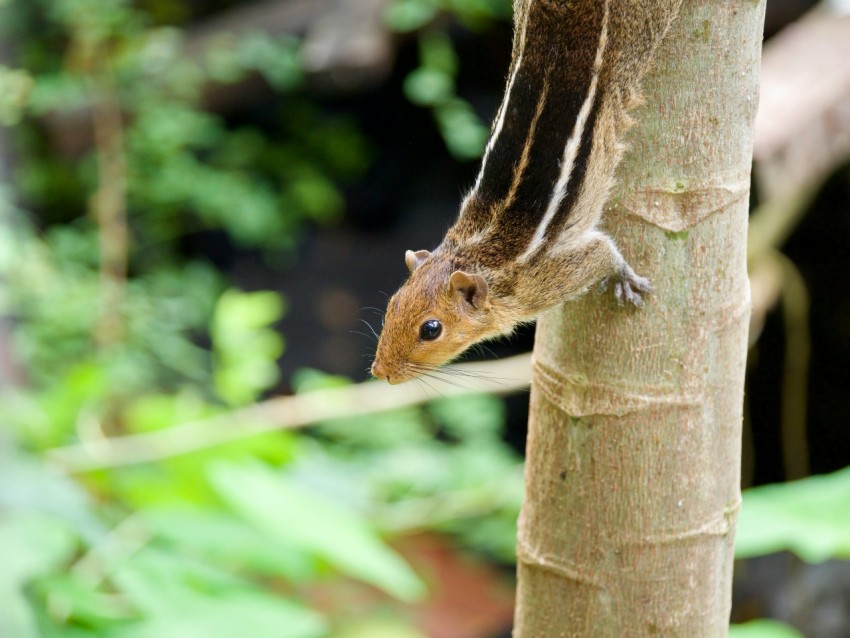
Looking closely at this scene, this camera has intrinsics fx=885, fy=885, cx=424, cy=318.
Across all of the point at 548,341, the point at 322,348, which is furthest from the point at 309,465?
the point at 322,348

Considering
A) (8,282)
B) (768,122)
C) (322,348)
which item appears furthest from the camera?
(322,348)

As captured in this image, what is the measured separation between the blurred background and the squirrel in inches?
6.9

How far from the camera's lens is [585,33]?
28.3 inches

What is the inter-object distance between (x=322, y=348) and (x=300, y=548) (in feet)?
7.30

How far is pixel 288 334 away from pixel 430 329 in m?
2.98

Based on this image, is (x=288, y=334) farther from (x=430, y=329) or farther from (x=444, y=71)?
(x=430, y=329)

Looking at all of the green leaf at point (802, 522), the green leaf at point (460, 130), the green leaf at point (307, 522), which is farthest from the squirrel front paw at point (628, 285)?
the green leaf at point (460, 130)

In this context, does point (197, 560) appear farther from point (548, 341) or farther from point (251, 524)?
point (548, 341)

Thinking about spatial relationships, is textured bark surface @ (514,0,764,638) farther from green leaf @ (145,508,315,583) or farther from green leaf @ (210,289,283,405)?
→ green leaf @ (210,289,283,405)

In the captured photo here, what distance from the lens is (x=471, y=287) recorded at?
0.88 metres

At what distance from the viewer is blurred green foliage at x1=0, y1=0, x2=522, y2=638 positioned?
142cm

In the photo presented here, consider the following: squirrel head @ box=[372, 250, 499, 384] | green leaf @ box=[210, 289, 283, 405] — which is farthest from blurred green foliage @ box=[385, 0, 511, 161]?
squirrel head @ box=[372, 250, 499, 384]

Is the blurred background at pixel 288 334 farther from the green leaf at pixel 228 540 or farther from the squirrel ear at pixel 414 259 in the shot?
the squirrel ear at pixel 414 259

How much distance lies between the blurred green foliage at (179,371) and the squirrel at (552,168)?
678 millimetres
